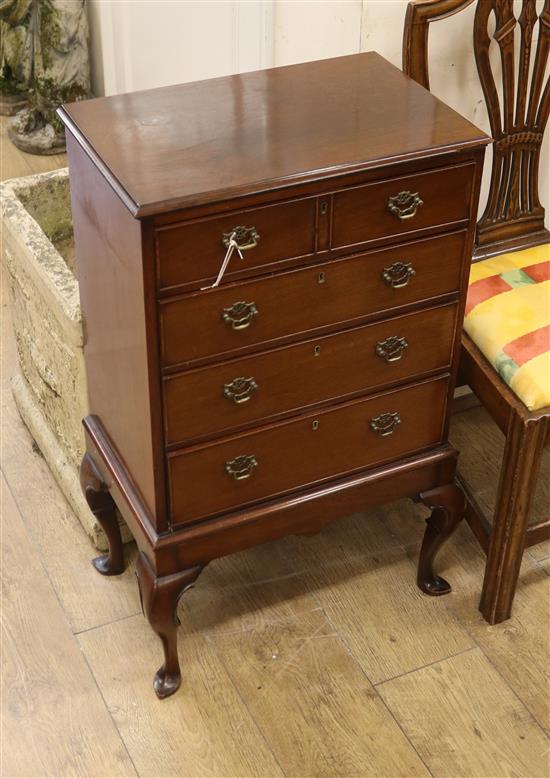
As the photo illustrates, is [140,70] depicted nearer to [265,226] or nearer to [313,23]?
[313,23]

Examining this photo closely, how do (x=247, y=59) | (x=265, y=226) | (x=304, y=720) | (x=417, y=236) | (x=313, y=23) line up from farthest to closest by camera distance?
(x=247, y=59), (x=313, y=23), (x=304, y=720), (x=417, y=236), (x=265, y=226)

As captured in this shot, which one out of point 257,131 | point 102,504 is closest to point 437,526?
point 102,504

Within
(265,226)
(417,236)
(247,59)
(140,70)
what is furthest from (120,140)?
(140,70)

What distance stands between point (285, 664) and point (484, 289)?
864 millimetres

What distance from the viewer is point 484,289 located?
2.26m

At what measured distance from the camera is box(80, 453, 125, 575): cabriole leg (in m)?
2.28

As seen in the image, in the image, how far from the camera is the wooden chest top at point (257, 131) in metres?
1.68

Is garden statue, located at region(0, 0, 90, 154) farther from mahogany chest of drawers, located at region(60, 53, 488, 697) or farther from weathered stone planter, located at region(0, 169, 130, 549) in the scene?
mahogany chest of drawers, located at region(60, 53, 488, 697)

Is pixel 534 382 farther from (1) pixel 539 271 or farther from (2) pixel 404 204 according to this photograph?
(2) pixel 404 204

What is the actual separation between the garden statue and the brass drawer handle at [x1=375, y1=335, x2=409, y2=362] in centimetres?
242

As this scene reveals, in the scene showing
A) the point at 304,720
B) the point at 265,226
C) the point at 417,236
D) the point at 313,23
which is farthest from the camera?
the point at 313,23

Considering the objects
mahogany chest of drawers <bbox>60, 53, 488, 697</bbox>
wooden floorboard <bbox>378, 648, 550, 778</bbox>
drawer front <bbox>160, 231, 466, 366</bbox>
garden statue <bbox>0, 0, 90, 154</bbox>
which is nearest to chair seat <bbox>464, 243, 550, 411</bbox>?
mahogany chest of drawers <bbox>60, 53, 488, 697</bbox>

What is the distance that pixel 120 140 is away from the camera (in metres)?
1.79

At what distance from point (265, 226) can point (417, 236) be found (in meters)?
0.30
